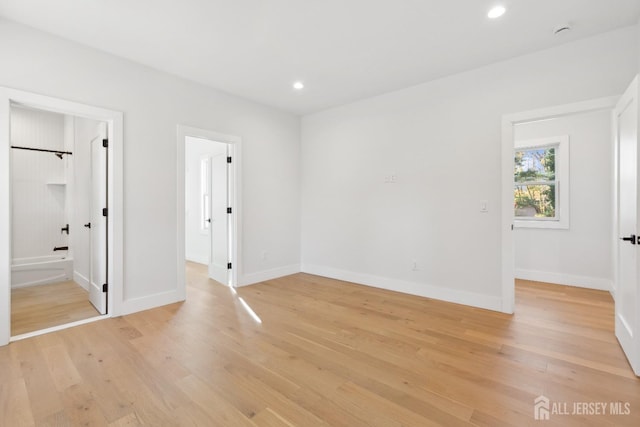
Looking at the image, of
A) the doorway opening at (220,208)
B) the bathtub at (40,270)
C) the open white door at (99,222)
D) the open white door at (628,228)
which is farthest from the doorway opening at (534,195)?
the bathtub at (40,270)

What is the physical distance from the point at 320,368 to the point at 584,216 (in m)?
4.53

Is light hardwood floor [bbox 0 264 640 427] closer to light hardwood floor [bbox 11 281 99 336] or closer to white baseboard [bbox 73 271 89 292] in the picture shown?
light hardwood floor [bbox 11 281 99 336]

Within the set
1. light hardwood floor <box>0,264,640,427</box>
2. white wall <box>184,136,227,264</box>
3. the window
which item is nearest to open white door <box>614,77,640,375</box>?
light hardwood floor <box>0,264,640,427</box>

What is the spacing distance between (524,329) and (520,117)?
220 cm

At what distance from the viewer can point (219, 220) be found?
4.72 meters

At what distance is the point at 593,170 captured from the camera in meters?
4.27

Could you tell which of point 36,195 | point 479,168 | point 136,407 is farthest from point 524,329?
point 36,195

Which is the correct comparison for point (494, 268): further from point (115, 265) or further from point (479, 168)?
point (115, 265)

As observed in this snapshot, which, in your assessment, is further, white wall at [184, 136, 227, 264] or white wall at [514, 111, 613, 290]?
white wall at [184, 136, 227, 264]

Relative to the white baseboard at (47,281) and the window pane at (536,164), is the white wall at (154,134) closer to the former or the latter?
the white baseboard at (47,281)

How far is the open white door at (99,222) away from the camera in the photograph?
3.26 metres

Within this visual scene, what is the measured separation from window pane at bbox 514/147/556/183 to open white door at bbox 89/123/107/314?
6.00m

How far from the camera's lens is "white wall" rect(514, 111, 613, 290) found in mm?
4160

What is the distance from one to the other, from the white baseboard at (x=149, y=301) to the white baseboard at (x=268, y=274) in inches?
37.2
